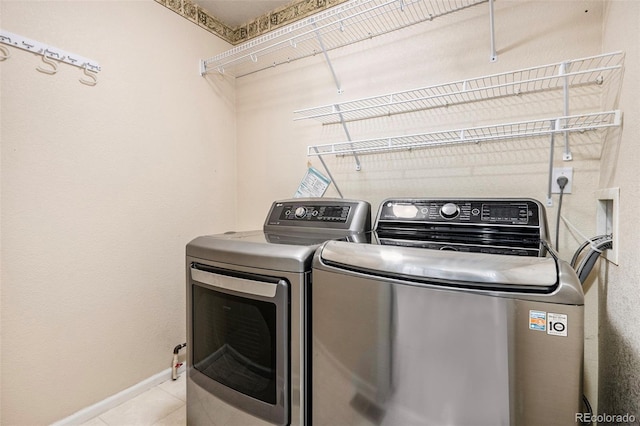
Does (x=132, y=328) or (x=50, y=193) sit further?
(x=132, y=328)

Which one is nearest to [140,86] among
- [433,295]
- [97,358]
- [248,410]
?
[97,358]

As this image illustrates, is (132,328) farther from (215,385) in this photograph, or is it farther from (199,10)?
(199,10)

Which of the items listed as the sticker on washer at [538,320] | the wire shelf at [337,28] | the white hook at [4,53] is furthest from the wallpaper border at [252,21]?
the sticker on washer at [538,320]

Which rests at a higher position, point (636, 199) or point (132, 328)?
point (636, 199)

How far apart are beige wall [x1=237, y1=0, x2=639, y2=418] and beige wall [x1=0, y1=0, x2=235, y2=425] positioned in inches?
24.4

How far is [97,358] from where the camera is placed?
1.58m

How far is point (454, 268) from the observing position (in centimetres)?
74

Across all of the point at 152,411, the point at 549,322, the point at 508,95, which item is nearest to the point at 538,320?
the point at 549,322

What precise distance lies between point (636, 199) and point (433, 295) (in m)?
0.63

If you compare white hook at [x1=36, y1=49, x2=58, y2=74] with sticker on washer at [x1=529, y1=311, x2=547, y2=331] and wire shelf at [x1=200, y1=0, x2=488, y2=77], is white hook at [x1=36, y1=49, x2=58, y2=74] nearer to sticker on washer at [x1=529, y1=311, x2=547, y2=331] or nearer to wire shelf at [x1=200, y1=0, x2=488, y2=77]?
wire shelf at [x1=200, y1=0, x2=488, y2=77]

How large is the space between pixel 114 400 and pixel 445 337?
73.3 inches

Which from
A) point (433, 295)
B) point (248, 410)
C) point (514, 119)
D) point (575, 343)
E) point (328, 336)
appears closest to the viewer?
point (575, 343)

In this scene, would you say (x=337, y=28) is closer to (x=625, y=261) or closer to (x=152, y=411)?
(x=625, y=261)

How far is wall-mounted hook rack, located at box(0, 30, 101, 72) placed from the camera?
1279mm
